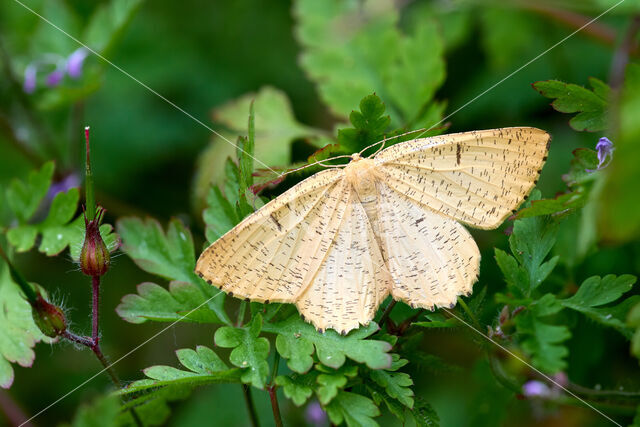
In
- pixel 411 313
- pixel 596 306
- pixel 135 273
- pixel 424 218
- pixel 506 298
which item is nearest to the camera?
pixel 506 298

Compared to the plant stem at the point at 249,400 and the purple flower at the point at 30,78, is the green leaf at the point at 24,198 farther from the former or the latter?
the plant stem at the point at 249,400

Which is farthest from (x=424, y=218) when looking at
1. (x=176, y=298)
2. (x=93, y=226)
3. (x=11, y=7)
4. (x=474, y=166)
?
(x=11, y=7)

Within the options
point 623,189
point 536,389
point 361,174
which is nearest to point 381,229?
point 361,174

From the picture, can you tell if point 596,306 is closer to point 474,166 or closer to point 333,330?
point 474,166

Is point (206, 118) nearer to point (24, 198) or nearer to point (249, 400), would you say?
point (24, 198)

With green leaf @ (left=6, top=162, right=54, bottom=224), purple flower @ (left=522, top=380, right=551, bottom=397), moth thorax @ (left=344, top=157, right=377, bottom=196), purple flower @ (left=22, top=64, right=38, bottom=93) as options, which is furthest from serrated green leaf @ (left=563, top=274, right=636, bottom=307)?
purple flower @ (left=22, top=64, right=38, bottom=93)
